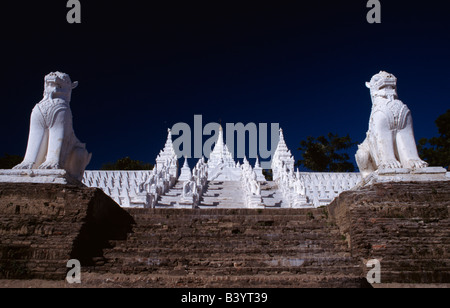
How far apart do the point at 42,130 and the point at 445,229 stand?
23.2 feet

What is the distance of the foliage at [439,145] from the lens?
27.7m

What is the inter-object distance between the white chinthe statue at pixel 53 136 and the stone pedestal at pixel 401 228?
5.15m

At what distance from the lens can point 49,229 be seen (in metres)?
5.42

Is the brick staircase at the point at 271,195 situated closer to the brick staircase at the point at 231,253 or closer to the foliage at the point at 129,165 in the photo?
the brick staircase at the point at 231,253

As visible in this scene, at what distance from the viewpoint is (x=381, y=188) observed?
19.6 feet

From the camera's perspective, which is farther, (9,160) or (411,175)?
(9,160)

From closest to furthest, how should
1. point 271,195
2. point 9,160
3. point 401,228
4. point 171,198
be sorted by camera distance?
point 401,228
point 171,198
point 271,195
point 9,160

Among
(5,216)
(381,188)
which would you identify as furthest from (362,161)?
(5,216)

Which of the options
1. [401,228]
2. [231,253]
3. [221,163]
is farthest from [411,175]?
[221,163]

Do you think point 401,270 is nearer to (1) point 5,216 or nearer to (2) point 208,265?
(2) point 208,265

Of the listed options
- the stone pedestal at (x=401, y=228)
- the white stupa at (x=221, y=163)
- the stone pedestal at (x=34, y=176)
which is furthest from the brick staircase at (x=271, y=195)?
the stone pedestal at (x=34, y=176)

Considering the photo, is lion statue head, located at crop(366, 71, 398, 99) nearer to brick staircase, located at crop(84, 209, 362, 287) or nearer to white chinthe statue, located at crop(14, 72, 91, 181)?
brick staircase, located at crop(84, 209, 362, 287)

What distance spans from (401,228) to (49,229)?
5169 millimetres

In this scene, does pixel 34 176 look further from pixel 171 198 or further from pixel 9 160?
pixel 9 160
